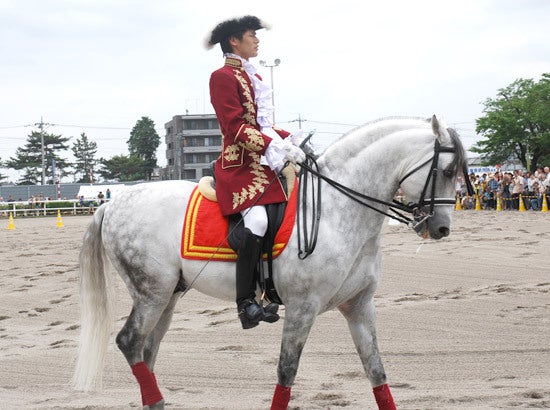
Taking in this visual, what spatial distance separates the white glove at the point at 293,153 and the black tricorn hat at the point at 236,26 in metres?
0.95

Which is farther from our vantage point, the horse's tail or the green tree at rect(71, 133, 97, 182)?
the green tree at rect(71, 133, 97, 182)

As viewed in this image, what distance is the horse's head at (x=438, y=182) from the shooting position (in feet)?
18.0

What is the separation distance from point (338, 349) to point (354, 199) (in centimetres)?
319

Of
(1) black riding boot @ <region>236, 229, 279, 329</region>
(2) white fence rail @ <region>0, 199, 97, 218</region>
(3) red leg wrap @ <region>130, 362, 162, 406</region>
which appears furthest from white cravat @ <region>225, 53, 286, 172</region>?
(2) white fence rail @ <region>0, 199, 97, 218</region>

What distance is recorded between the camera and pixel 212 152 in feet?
381

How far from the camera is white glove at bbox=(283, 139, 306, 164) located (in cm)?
571

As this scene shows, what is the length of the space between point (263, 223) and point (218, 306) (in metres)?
6.02

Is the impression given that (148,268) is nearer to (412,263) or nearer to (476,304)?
(476,304)

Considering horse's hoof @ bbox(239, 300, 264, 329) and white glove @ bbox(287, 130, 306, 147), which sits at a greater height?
white glove @ bbox(287, 130, 306, 147)

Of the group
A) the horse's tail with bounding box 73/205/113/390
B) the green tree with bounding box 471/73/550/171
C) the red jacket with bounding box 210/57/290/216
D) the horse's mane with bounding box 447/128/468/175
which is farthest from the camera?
the green tree with bounding box 471/73/550/171

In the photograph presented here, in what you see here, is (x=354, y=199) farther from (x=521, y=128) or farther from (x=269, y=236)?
(x=521, y=128)

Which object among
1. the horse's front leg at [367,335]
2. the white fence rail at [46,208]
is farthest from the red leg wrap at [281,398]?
the white fence rail at [46,208]

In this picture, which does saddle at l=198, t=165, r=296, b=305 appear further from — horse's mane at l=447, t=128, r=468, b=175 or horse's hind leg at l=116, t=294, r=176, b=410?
horse's mane at l=447, t=128, r=468, b=175

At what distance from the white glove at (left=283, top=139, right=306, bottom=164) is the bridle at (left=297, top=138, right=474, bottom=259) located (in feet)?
0.49
